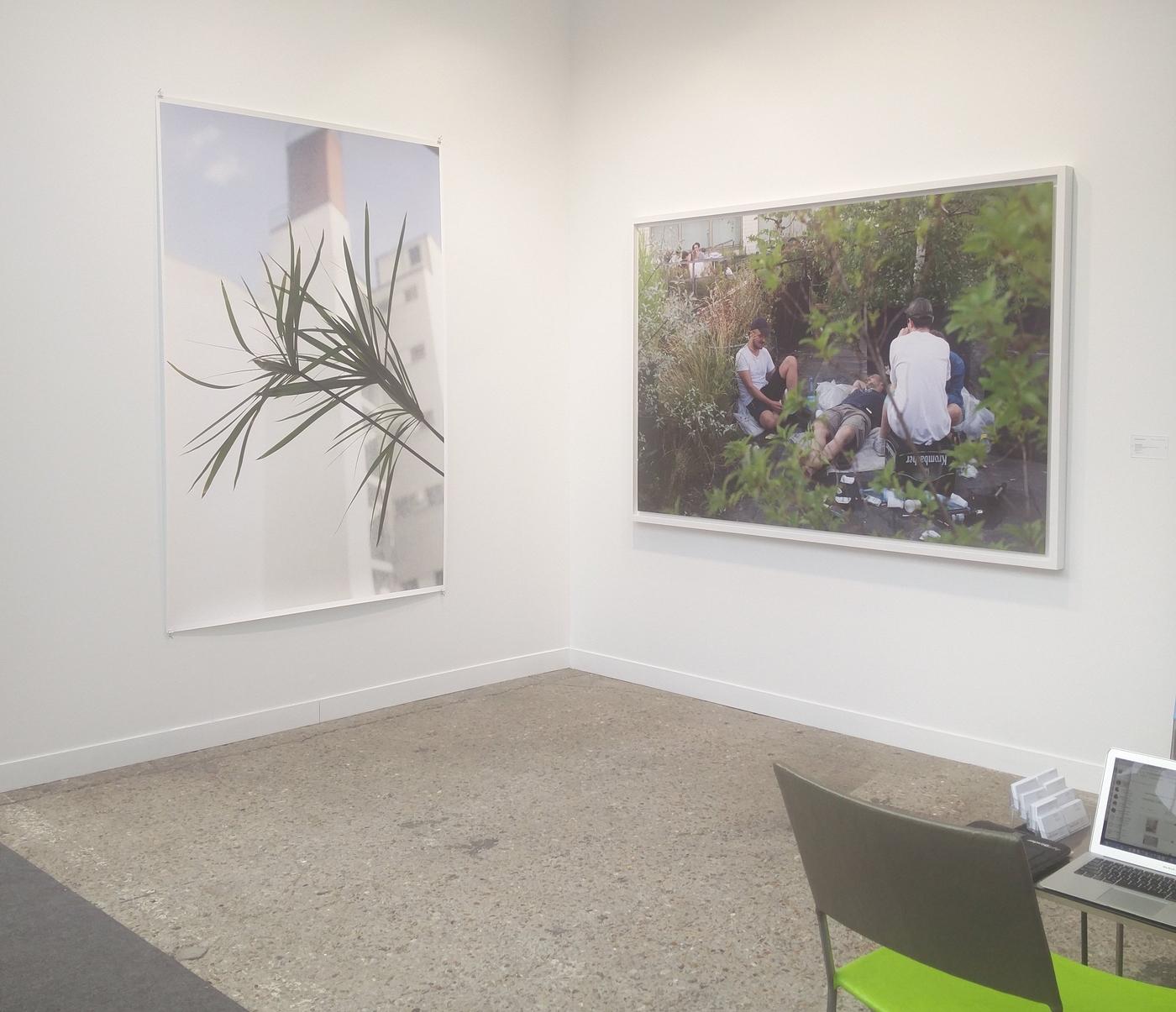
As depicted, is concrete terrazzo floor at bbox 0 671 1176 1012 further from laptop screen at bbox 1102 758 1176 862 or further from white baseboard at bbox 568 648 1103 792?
laptop screen at bbox 1102 758 1176 862

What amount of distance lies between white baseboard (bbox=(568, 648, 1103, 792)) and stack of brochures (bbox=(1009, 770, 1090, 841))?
180 centimetres

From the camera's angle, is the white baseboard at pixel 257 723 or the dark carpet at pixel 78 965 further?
the white baseboard at pixel 257 723

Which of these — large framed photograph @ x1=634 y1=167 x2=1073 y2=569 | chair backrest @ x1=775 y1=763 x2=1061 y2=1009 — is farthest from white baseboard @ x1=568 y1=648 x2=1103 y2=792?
chair backrest @ x1=775 y1=763 x2=1061 y2=1009

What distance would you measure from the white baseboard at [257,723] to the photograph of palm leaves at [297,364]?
441 millimetres

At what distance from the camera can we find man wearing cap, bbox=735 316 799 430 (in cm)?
472

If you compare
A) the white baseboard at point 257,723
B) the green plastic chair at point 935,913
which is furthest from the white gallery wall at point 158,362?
the green plastic chair at point 935,913

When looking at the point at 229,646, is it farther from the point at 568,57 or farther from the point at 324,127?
the point at 568,57

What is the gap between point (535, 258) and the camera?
554 cm

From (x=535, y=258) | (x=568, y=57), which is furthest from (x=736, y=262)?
(x=568, y=57)

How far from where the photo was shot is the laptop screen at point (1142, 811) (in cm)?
196

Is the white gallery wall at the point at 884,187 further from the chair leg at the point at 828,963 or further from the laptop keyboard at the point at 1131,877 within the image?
the chair leg at the point at 828,963

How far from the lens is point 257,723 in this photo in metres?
4.61

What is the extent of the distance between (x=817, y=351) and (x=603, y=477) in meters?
1.43

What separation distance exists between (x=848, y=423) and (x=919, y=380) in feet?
1.16
